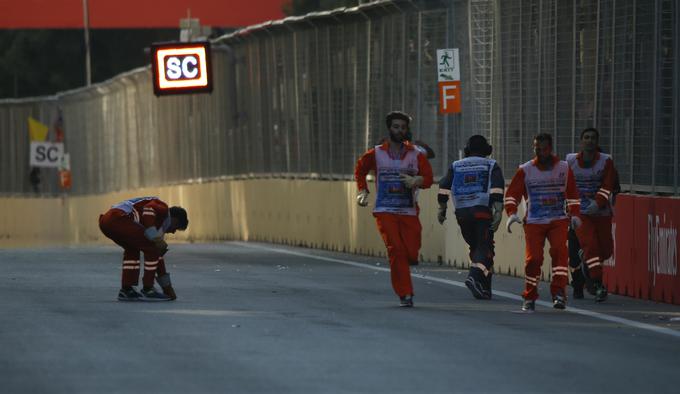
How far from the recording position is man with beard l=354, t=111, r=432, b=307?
1833 centimetres

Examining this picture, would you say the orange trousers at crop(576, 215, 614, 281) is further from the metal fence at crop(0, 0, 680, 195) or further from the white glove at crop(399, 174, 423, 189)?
the white glove at crop(399, 174, 423, 189)

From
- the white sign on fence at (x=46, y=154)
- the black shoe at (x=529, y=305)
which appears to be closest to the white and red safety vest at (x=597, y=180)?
the black shoe at (x=529, y=305)

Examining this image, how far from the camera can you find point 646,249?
19781mm

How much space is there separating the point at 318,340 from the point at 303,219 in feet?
64.5

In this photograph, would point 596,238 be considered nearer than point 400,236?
No

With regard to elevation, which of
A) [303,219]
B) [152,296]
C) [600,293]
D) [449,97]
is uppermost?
[449,97]

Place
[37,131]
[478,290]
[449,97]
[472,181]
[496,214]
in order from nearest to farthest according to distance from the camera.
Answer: [496,214], [478,290], [472,181], [449,97], [37,131]

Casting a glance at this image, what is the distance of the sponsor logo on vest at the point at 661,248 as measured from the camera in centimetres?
1897

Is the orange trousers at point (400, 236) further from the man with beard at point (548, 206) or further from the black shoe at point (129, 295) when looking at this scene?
the black shoe at point (129, 295)

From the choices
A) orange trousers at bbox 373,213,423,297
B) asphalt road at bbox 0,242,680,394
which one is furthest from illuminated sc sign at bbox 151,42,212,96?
orange trousers at bbox 373,213,423,297

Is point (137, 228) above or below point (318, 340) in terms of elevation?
above

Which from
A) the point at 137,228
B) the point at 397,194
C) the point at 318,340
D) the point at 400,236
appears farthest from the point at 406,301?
the point at 318,340

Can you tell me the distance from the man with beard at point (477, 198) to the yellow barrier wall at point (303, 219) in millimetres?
2885

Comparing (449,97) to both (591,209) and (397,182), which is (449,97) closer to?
(591,209)
